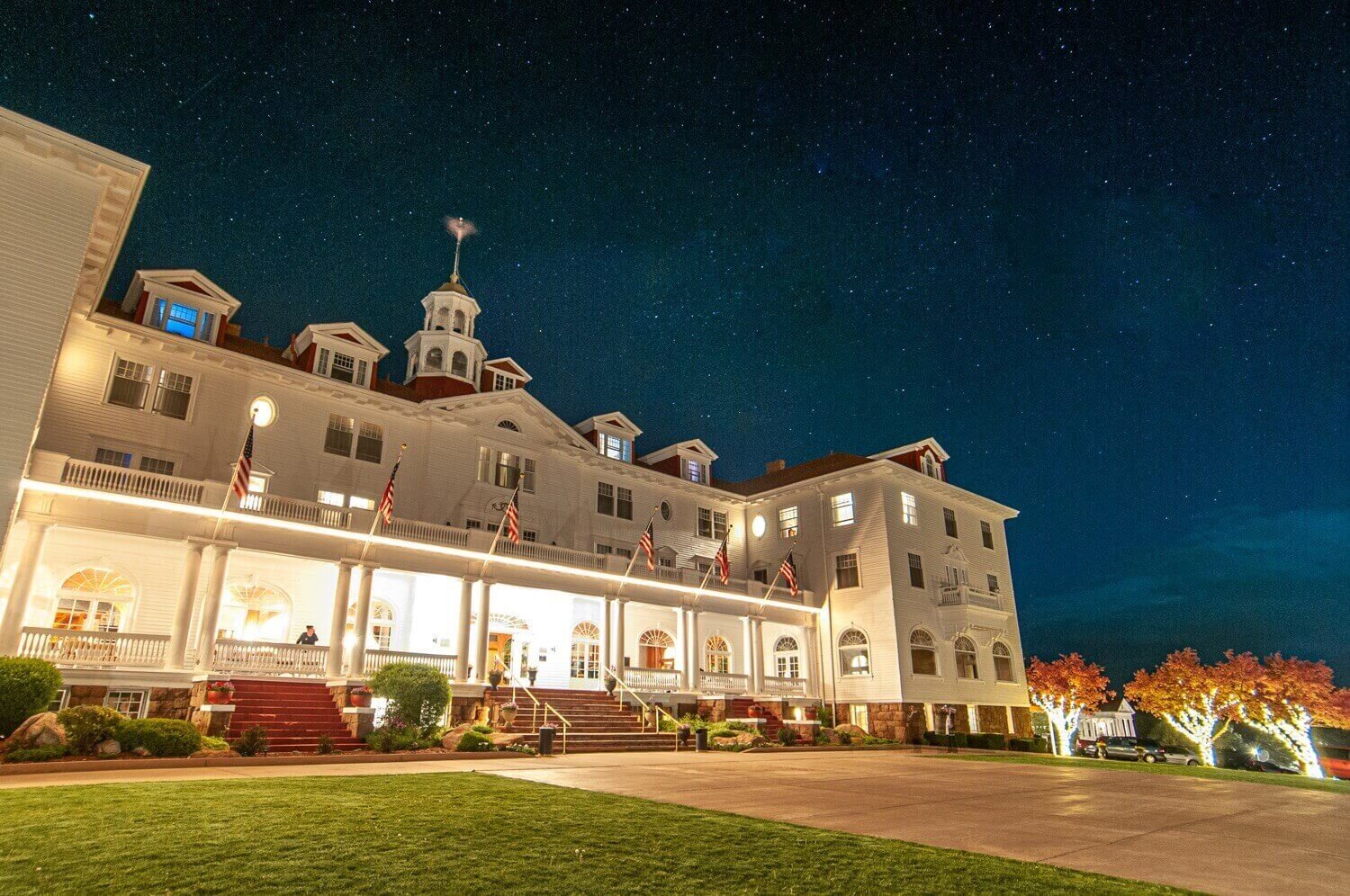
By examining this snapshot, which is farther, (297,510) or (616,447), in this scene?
(616,447)

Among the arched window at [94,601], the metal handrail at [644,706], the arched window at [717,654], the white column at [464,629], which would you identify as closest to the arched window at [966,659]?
the arched window at [717,654]

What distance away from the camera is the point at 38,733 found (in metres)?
14.2

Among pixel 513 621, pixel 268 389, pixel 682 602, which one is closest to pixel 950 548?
pixel 682 602

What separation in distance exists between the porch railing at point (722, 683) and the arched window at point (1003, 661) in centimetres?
1534

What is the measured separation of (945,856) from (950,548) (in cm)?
3656

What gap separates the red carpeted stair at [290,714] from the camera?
19.2 meters

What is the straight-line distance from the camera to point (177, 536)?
72.3 feet

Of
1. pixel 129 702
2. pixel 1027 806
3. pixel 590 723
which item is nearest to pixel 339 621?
pixel 129 702

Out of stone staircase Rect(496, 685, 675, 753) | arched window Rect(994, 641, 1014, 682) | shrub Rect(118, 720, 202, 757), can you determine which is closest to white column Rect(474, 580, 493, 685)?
stone staircase Rect(496, 685, 675, 753)

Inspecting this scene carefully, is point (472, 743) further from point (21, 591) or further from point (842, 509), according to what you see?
point (842, 509)

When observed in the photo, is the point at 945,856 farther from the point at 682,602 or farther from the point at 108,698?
the point at 682,602

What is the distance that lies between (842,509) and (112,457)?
31.0m

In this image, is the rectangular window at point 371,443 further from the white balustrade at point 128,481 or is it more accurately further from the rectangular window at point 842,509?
the rectangular window at point 842,509

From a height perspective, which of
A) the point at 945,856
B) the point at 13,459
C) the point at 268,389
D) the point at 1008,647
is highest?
the point at 268,389
